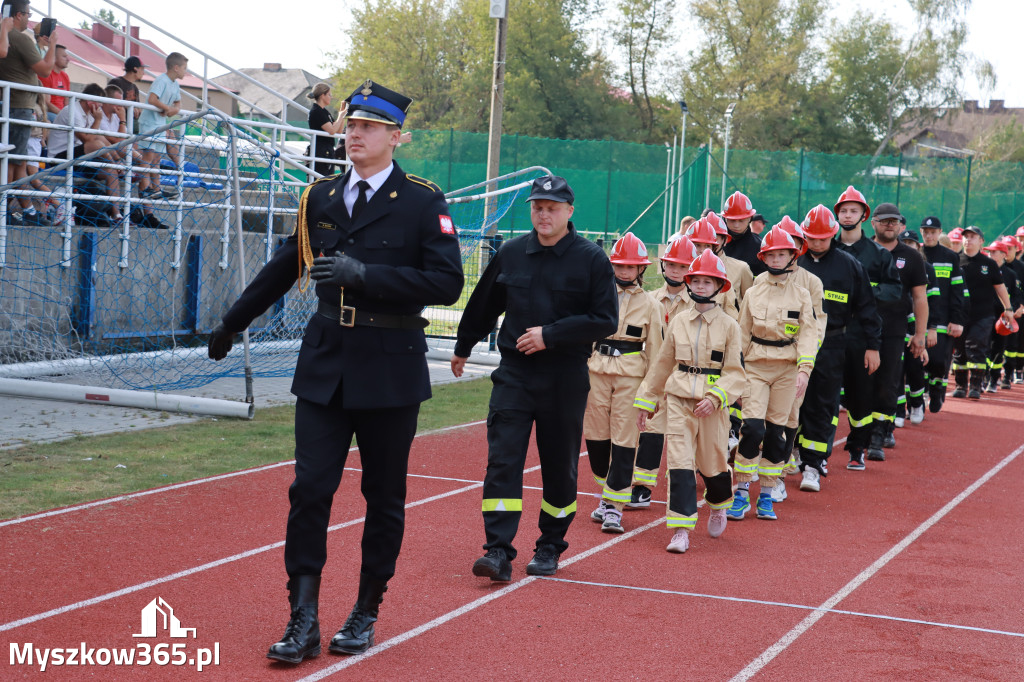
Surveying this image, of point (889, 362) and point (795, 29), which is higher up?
point (795, 29)

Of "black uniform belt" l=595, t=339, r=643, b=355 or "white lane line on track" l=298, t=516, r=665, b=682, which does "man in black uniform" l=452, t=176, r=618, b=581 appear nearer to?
"white lane line on track" l=298, t=516, r=665, b=682

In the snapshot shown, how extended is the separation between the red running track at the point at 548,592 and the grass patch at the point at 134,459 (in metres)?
0.34

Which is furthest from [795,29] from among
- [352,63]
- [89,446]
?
[89,446]

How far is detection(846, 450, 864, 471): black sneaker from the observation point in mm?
10570

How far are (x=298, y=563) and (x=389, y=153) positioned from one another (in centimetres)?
179

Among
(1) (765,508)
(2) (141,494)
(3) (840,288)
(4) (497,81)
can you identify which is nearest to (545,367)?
(1) (765,508)

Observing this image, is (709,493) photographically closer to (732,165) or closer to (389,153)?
(389,153)

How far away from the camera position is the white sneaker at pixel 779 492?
346 inches

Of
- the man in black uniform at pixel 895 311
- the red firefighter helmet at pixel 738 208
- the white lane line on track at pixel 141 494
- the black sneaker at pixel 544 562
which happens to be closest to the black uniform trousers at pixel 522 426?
the black sneaker at pixel 544 562

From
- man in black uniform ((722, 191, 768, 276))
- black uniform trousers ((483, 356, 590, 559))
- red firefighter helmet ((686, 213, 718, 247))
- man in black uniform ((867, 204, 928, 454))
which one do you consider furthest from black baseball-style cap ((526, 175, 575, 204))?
man in black uniform ((867, 204, 928, 454))

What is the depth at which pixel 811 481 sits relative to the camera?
373 inches

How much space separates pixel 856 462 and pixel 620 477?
383cm

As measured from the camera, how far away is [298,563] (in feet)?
15.9

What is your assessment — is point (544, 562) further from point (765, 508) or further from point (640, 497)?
point (765, 508)
